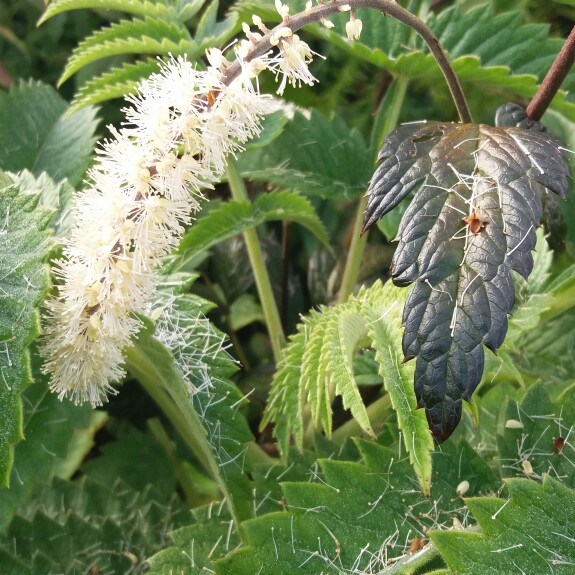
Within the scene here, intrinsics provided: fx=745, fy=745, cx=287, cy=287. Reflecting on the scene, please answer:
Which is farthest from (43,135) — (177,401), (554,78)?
(554,78)

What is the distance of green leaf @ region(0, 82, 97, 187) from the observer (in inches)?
26.0

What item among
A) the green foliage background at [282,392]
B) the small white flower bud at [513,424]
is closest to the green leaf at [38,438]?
the green foliage background at [282,392]

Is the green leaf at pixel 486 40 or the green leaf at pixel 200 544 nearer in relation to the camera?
the green leaf at pixel 200 544

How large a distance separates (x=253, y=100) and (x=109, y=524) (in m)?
0.38

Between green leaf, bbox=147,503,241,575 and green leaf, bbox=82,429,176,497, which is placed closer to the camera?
green leaf, bbox=147,503,241,575

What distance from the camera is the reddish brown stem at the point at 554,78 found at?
51 cm

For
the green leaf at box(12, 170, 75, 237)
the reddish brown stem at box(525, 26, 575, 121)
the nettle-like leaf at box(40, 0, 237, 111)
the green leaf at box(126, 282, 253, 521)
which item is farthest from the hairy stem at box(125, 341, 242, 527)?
the reddish brown stem at box(525, 26, 575, 121)

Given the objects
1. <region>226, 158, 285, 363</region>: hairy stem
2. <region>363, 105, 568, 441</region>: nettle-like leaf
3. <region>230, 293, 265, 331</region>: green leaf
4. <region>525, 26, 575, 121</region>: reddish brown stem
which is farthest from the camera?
<region>230, 293, 265, 331</region>: green leaf

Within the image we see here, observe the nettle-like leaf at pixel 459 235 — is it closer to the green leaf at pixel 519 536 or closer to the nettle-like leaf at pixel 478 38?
the green leaf at pixel 519 536

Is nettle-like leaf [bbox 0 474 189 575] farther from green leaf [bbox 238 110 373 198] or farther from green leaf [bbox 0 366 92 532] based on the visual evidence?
green leaf [bbox 238 110 373 198]

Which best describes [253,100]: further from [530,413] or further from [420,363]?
[530,413]

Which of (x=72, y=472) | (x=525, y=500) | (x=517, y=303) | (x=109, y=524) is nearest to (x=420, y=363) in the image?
(x=525, y=500)

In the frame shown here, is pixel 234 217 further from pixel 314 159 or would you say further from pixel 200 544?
pixel 200 544

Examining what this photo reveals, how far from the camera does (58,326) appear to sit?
1.48 feet
